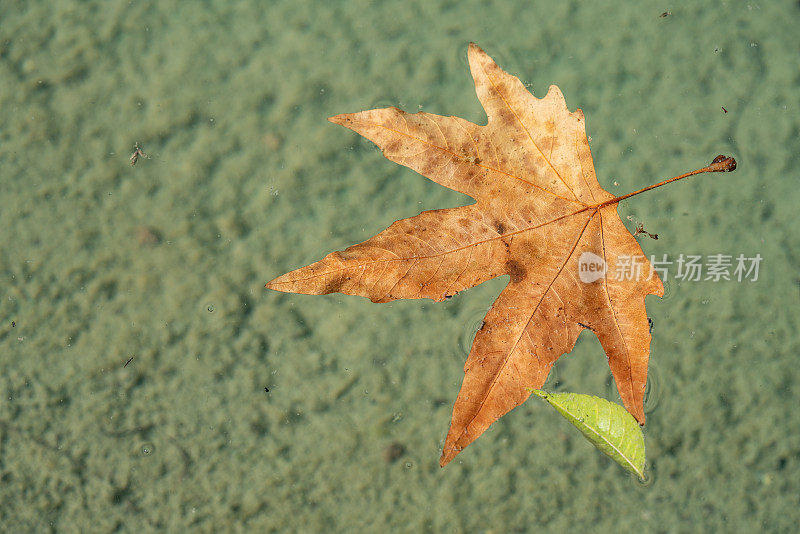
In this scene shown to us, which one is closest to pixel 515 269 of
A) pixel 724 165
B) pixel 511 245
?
pixel 511 245

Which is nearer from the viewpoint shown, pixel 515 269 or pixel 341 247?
pixel 515 269

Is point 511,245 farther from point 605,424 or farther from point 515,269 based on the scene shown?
point 605,424

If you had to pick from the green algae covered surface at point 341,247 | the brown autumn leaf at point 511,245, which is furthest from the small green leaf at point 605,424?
the green algae covered surface at point 341,247

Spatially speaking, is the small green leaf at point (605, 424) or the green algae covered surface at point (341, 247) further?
the green algae covered surface at point (341, 247)

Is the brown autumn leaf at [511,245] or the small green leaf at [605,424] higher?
the brown autumn leaf at [511,245]

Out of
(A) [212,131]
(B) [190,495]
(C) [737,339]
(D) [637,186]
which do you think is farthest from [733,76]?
(B) [190,495]

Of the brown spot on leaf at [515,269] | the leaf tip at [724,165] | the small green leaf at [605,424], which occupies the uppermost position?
the leaf tip at [724,165]

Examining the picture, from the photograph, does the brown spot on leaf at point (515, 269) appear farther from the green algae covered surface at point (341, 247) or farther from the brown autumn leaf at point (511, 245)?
the green algae covered surface at point (341, 247)
